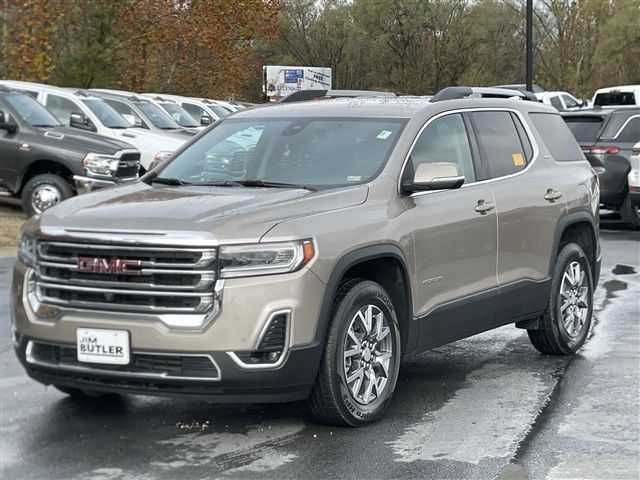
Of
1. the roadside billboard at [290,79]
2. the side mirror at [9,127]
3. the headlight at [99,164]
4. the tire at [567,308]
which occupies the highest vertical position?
the roadside billboard at [290,79]

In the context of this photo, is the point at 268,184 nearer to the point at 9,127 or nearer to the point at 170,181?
the point at 170,181

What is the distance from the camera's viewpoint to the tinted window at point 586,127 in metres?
16.8

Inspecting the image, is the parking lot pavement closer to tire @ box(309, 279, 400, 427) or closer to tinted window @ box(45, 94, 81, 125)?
tire @ box(309, 279, 400, 427)

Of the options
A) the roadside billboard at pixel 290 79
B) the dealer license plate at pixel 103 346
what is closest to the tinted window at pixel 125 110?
the dealer license plate at pixel 103 346

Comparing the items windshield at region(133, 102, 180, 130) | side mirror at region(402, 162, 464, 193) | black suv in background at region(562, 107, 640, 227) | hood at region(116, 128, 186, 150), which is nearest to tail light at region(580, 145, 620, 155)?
black suv in background at region(562, 107, 640, 227)

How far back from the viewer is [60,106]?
704 inches

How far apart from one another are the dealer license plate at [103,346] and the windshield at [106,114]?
43.7 ft

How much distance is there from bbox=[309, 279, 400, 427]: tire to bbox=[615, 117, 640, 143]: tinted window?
449 inches

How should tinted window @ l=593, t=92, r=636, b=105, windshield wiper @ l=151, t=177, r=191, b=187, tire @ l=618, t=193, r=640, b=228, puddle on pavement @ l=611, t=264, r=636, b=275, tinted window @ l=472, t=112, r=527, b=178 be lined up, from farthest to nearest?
tinted window @ l=593, t=92, r=636, b=105
tire @ l=618, t=193, r=640, b=228
puddle on pavement @ l=611, t=264, r=636, b=275
tinted window @ l=472, t=112, r=527, b=178
windshield wiper @ l=151, t=177, r=191, b=187

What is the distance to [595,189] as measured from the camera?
8406mm

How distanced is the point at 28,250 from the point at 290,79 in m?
38.0

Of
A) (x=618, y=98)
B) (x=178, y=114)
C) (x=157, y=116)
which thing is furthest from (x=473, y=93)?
(x=618, y=98)

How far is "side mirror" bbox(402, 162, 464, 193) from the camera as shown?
6.22 meters

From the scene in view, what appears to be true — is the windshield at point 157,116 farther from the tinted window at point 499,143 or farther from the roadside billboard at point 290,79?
the roadside billboard at point 290,79
